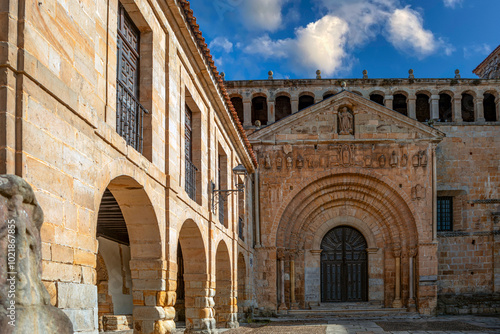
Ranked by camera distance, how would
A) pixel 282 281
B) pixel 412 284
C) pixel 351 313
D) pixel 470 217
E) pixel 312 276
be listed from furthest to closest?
pixel 470 217
pixel 312 276
pixel 282 281
pixel 412 284
pixel 351 313

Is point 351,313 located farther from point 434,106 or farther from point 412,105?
point 434,106

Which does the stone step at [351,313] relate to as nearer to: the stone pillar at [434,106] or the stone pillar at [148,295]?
the stone pillar at [434,106]

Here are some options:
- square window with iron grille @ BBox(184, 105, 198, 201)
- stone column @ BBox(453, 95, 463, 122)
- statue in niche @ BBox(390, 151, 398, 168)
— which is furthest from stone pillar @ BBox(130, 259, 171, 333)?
stone column @ BBox(453, 95, 463, 122)

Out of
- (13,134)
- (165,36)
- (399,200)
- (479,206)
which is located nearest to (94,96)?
(13,134)

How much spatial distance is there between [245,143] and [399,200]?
6.85m

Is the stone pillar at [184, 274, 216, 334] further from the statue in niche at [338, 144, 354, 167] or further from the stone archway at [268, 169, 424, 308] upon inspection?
the statue in niche at [338, 144, 354, 167]

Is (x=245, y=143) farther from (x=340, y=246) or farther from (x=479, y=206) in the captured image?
(x=479, y=206)

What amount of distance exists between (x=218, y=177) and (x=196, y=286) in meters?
4.20

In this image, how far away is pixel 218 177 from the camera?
16.7 meters

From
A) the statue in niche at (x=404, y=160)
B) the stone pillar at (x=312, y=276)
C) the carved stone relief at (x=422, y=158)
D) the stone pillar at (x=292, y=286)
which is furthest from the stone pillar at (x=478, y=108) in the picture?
the stone pillar at (x=292, y=286)

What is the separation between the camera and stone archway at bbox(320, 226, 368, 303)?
78.4 feet

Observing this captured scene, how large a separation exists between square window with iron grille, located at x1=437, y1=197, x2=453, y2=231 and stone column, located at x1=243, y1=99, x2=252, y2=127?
8.18 metres

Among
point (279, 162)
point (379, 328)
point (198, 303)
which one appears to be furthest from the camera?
point (279, 162)

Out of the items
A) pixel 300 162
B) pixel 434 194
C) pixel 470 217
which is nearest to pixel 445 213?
pixel 470 217
